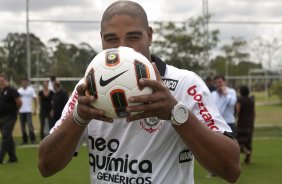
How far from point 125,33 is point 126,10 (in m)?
0.12

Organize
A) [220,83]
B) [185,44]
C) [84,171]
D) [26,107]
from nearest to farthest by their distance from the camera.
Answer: [84,171], [220,83], [26,107], [185,44]

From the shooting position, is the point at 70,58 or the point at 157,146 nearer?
the point at 157,146

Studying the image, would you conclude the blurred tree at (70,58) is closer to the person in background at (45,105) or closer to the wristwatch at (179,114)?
the person in background at (45,105)

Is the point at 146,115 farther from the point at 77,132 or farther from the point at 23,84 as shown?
the point at 23,84

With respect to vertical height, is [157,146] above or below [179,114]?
below

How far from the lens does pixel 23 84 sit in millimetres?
13977

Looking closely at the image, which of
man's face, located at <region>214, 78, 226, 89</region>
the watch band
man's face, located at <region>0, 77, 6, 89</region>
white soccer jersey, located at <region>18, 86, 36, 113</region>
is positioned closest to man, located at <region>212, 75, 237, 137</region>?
man's face, located at <region>214, 78, 226, 89</region>

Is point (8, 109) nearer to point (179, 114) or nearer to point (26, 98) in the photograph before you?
point (26, 98)

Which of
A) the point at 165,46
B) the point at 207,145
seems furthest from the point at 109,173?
the point at 165,46

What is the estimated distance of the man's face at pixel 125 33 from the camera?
1969 millimetres

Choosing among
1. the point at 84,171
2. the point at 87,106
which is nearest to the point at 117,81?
the point at 87,106

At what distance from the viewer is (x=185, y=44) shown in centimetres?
2267

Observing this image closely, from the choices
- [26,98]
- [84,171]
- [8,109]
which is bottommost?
[84,171]

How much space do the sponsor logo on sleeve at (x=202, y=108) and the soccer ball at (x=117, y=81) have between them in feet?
1.30
